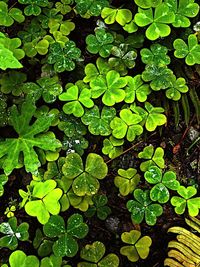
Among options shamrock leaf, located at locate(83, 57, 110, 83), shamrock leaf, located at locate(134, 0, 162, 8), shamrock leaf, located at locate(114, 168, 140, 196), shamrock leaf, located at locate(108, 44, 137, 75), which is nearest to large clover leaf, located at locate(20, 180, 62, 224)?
shamrock leaf, located at locate(114, 168, 140, 196)

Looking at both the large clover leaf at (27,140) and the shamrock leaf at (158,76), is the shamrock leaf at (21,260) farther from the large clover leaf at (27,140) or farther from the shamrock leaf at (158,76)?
the shamrock leaf at (158,76)

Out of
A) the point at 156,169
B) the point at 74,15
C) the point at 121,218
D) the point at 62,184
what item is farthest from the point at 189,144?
the point at 74,15

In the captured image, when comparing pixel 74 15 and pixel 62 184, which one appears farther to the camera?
pixel 74 15

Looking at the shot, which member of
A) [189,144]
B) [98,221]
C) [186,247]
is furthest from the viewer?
[189,144]

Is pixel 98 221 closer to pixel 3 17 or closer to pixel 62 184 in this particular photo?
pixel 62 184

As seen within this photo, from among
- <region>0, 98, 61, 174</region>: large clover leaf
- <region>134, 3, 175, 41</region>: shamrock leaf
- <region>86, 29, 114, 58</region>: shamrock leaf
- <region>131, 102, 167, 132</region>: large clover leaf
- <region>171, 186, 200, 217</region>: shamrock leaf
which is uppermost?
<region>134, 3, 175, 41</region>: shamrock leaf

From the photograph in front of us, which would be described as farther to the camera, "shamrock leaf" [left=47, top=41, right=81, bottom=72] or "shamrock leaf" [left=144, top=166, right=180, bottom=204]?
"shamrock leaf" [left=47, top=41, right=81, bottom=72]

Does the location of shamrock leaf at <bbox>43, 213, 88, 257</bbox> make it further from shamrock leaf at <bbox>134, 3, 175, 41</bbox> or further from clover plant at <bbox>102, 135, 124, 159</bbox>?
shamrock leaf at <bbox>134, 3, 175, 41</bbox>
